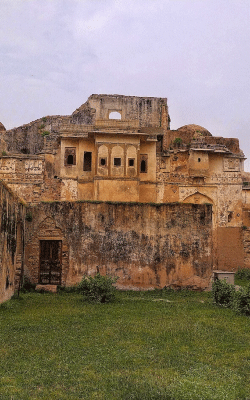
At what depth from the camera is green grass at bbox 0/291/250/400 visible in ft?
14.8

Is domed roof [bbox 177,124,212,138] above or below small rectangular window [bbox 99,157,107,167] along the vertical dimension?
above

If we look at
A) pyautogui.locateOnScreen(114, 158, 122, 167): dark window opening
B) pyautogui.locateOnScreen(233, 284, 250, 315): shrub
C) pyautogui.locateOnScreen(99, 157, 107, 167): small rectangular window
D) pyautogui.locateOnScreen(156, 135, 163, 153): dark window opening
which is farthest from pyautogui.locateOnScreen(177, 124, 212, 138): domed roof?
pyautogui.locateOnScreen(233, 284, 250, 315): shrub

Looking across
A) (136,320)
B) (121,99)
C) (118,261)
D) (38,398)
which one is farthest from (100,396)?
(121,99)

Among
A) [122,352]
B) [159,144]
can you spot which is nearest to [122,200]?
[159,144]

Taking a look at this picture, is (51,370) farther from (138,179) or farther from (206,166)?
(206,166)

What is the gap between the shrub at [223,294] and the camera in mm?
10683

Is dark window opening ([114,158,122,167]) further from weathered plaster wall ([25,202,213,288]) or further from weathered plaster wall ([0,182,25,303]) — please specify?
weathered plaster wall ([0,182,25,303])

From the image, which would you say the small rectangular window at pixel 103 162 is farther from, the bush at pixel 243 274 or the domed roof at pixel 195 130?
the bush at pixel 243 274

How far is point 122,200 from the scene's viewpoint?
917 inches

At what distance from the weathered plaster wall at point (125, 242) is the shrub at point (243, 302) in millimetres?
3504

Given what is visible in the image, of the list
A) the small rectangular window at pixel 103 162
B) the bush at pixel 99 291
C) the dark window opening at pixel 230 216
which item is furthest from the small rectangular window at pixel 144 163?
the bush at pixel 99 291

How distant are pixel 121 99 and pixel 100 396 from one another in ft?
87.6

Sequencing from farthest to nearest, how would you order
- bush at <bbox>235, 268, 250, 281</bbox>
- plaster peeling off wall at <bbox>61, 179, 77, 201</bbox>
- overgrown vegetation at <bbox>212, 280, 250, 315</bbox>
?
1. plaster peeling off wall at <bbox>61, 179, 77, 201</bbox>
2. bush at <bbox>235, 268, 250, 281</bbox>
3. overgrown vegetation at <bbox>212, 280, 250, 315</bbox>

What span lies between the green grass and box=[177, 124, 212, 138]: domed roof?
20694 mm
